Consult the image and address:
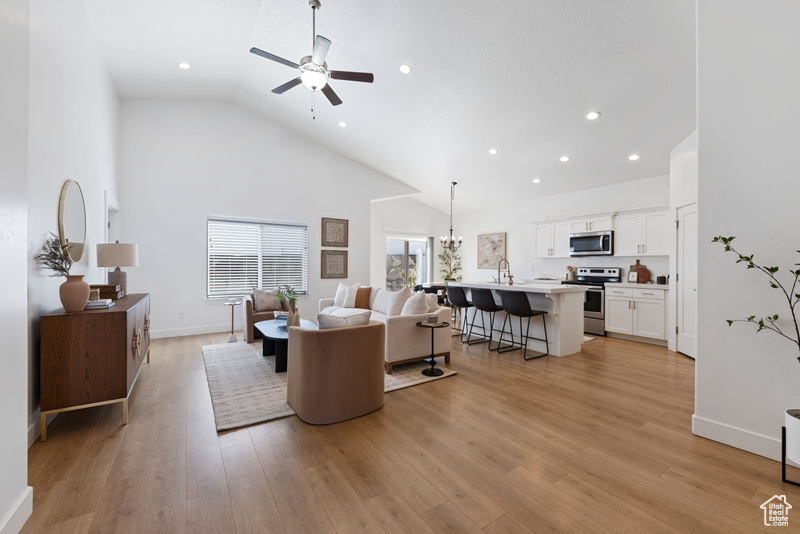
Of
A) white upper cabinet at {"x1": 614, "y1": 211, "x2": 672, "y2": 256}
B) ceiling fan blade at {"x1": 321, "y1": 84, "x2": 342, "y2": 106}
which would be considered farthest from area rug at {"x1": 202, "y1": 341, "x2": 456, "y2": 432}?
white upper cabinet at {"x1": 614, "y1": 211, "x2": 672, "y2": 256}

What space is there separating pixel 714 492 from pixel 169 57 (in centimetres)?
696

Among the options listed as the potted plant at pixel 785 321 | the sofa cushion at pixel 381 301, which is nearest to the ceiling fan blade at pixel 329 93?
the sofa cushion at pixel 381 301

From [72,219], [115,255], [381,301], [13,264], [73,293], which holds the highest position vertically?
[72,219]

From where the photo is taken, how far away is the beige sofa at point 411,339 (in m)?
3.89

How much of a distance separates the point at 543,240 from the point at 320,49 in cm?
582

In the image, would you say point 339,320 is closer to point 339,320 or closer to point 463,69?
point 339,320

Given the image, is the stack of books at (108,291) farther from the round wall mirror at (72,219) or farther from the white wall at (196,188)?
the white wall at (196,188)

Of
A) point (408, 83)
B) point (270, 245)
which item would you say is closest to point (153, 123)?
point (270, 245)

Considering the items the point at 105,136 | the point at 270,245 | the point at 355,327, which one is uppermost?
the point at 105,136

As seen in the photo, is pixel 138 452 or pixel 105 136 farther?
pixel 105 136

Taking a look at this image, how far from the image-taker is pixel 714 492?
186cm

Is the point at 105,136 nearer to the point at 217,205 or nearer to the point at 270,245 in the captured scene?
the point at 217,205

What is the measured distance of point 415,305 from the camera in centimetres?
411

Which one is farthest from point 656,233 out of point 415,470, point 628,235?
point 415,470
